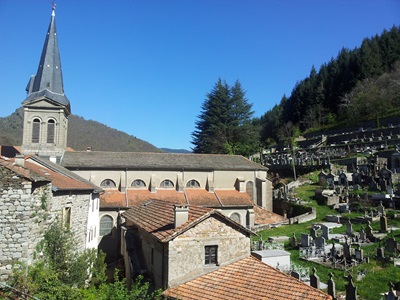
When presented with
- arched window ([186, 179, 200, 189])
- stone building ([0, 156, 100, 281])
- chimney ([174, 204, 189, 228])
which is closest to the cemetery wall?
arched window ([186, 179, 200, 189])

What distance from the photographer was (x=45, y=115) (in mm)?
30328

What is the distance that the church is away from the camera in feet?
95.3

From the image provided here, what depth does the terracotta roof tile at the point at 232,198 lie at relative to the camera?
29.9m

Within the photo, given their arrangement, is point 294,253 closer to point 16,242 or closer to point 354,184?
point 16,242

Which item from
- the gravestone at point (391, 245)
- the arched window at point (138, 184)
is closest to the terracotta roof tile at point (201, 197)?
the arched window at point (138, 184)

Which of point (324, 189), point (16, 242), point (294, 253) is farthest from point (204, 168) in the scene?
point (16, 242)

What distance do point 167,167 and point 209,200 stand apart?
16.5 feet

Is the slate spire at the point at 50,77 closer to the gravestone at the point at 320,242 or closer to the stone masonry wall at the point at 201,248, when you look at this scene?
the stone masonry wall at the point at 201,248

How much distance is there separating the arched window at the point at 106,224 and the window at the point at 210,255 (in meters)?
15.6

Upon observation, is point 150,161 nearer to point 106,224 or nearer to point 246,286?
point 106,224

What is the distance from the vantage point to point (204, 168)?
32.2m

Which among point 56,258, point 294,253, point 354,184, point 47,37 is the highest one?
point 47,37

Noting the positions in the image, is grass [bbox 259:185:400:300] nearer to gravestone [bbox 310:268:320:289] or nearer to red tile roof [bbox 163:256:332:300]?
gravestone [bbox 310:268:320:289]

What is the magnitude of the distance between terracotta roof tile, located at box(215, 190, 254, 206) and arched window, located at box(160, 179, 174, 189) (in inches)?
173
